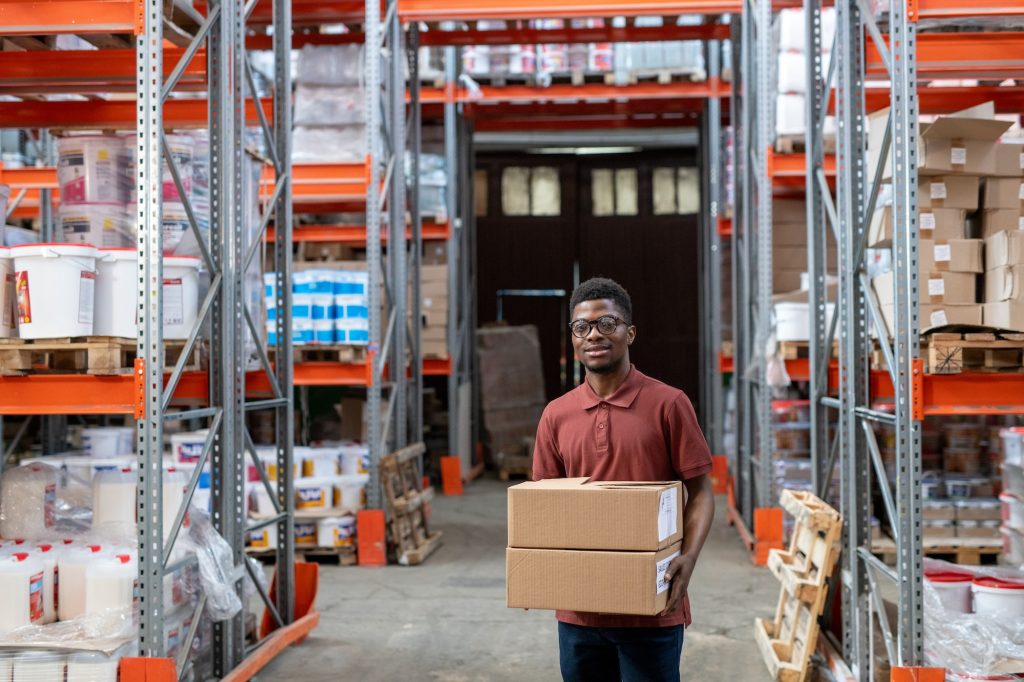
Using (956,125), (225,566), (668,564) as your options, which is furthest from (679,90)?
(668,564)

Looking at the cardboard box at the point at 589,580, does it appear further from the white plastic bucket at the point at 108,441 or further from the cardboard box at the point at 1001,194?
the white plastic bucket at the point at 108,441

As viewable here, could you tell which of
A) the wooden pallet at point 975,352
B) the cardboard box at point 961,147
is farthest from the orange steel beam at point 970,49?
the wooden pallet at point 975,352

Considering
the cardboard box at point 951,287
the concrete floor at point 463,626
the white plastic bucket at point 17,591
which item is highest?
the cardboard box at point 951,287

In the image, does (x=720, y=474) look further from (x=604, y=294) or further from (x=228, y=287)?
(x=604, y=294)

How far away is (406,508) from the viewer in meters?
9.12

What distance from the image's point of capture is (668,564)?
10.5 ft

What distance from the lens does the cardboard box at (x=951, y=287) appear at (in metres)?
5.18

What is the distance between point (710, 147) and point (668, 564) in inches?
479

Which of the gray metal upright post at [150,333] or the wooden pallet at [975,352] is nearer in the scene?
the gray metal upright post at [150,333]

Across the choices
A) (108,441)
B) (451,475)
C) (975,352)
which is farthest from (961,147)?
(451,475)

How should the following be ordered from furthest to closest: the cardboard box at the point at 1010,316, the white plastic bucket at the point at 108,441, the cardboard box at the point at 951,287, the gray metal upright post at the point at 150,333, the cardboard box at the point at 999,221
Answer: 1. the white plastic bucket at the point at 108,441
2. the cardboard box at the point at 999,221
3. the cardboard box at the point at 951,287
4. the cardboard box at the point at 1010,316
5. the gray metal upright post at the point at 150,333

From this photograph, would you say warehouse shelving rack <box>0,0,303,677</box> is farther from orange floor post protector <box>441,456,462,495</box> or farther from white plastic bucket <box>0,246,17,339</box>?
orange floor post protector <box>441,456,462,495</box>

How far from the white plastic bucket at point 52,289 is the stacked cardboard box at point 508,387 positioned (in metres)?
10.2

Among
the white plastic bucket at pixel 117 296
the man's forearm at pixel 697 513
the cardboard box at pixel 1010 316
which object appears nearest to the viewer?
the man's forearm at pixel 697 513
